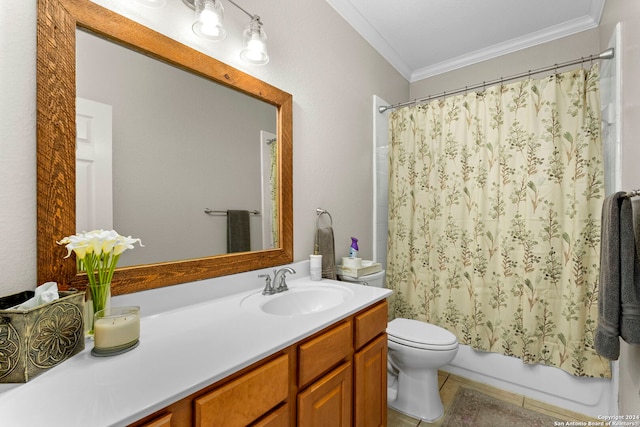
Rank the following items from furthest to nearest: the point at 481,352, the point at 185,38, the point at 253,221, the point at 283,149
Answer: the point at 481,352, the point at 283,149, the point at 253,221, the point at 185,38

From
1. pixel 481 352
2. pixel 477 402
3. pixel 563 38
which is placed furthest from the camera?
pixel 563 38

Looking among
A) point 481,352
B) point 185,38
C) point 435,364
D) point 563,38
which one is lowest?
point 481,352

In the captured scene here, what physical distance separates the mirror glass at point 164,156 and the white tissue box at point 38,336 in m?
0.29

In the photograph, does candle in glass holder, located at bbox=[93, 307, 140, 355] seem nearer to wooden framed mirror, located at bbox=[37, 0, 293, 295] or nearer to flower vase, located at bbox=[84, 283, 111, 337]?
flower vase, located at bbox=[84, 283, 111, 337]

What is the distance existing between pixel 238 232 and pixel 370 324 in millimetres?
729

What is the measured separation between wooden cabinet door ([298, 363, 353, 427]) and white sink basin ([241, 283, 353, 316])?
0.28 meters

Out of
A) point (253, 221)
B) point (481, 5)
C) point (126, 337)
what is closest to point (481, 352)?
point (253, 221)

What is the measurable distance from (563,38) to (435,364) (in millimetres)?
2620

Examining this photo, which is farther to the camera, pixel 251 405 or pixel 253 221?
pixel 253 221

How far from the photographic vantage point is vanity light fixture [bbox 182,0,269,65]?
44.6 inches

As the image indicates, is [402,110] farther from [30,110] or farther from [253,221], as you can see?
[30,110]

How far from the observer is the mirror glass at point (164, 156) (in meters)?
0.94

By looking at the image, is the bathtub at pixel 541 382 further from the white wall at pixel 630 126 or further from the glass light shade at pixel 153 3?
the glass light shade at pixel 153 3

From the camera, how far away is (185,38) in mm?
1164
